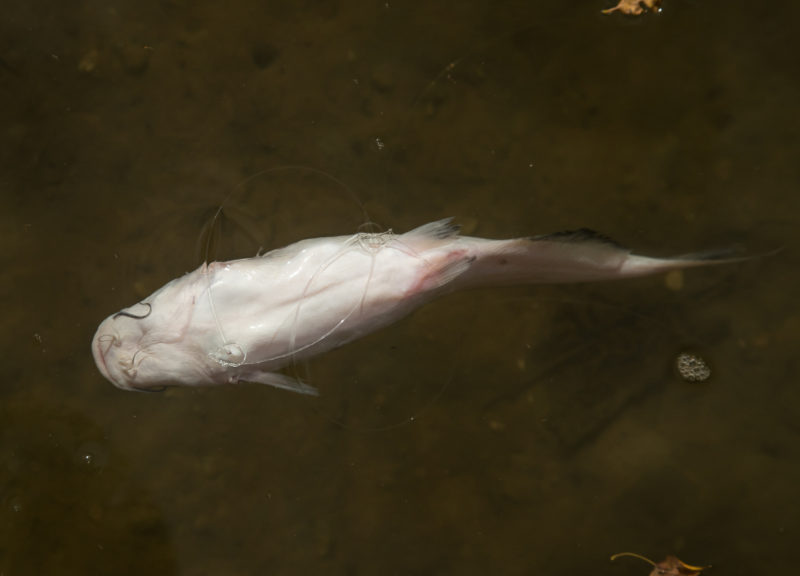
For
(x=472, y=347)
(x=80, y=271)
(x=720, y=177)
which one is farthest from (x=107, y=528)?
(x=720, y=177)

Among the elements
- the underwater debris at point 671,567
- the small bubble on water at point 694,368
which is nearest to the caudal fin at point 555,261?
the small bubble on water at point 694,368

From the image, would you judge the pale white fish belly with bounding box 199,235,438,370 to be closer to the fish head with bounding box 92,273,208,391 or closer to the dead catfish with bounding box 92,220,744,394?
the dead catfish with bounding box 92,220,744,394

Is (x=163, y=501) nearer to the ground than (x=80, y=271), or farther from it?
nearer to the ground

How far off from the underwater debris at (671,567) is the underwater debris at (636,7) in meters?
3.30

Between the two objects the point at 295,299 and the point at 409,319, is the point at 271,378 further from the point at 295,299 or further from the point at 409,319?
the point at 409,319

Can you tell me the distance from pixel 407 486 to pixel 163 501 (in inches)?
59.1

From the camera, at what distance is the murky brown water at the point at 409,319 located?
3580 mm

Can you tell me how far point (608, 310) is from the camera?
145 inches

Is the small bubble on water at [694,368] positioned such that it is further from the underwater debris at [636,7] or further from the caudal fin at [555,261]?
the underwater debris at [636,7]

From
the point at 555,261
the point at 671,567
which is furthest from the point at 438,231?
the point at 671,567

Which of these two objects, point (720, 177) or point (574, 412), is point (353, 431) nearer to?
point (574, 412)

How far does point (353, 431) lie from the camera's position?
362 centimetres

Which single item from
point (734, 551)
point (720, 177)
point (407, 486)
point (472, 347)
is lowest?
point (734, 551)

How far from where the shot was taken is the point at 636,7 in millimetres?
3555
